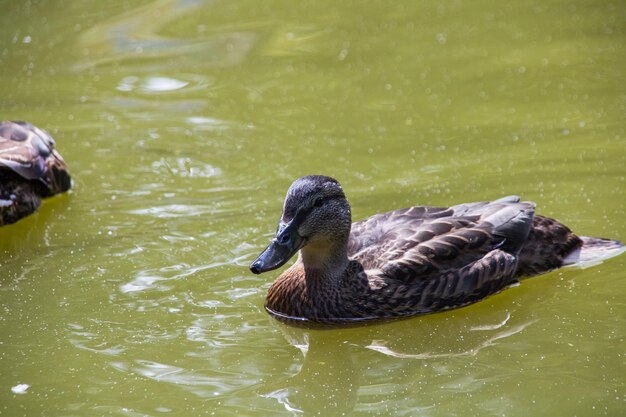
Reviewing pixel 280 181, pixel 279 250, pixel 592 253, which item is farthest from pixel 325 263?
pixel 280 181

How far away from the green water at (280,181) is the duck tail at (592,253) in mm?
117

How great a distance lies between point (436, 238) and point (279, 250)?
108 centimetres

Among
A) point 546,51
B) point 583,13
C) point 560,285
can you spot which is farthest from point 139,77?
point 560,285

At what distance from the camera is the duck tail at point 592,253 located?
786 cm

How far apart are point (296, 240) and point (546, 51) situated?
586cm

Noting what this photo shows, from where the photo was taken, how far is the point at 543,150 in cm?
977

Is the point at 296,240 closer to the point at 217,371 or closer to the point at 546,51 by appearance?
the point at 217,371

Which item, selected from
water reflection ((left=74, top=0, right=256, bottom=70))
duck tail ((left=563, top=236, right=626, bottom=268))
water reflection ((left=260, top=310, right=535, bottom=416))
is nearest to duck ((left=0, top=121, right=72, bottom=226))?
water reflection ((left=74, top=0, right=256, bottom=70))

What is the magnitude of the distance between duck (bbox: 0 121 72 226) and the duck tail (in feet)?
14.2

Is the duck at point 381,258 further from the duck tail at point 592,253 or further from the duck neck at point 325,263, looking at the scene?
the duck tail at point 592,253

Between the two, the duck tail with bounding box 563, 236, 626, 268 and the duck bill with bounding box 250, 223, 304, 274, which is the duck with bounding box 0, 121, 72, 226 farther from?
the duck tail with bounding box 563, 236, 626, 268

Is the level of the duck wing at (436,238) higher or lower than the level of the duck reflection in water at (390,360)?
higher

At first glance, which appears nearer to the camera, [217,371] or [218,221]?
[217,371]

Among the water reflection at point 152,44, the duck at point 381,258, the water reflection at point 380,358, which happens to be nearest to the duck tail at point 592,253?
the duck at point 381,258
